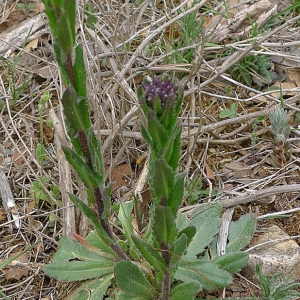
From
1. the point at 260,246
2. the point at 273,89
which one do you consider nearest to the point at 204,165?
the point at 260,246

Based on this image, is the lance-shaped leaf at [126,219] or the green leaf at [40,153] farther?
the green leaf at [40,153]

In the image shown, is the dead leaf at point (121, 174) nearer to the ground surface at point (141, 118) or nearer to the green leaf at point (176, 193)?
the ground surface at point (141, 118)

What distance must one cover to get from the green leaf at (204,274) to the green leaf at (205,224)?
156 mm

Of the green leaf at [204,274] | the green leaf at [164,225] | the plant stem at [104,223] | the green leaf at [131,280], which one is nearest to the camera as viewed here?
the green leaf at [164,225]

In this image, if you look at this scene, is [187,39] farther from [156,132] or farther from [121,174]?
[156,132]

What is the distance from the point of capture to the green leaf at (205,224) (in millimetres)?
2174

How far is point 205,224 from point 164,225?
0.73 meters

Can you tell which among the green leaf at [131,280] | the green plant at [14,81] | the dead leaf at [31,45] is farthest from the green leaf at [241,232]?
the dead leaf at [31,45]

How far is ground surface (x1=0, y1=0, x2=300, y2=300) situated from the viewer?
2.41 meters

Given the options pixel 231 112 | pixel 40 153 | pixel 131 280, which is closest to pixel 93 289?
pixel 131 280

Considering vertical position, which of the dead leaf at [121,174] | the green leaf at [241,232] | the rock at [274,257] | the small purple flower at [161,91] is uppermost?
the small purple flower at [161,91]

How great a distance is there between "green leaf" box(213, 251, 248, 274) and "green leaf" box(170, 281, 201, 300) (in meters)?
0.27

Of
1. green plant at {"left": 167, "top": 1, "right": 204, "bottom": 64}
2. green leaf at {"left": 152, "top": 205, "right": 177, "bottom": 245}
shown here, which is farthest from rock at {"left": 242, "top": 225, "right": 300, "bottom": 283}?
green plant at {"left": 167, "top": 1, "right": 204, "bottom": 64}

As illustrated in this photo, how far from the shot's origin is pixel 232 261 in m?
2.02
